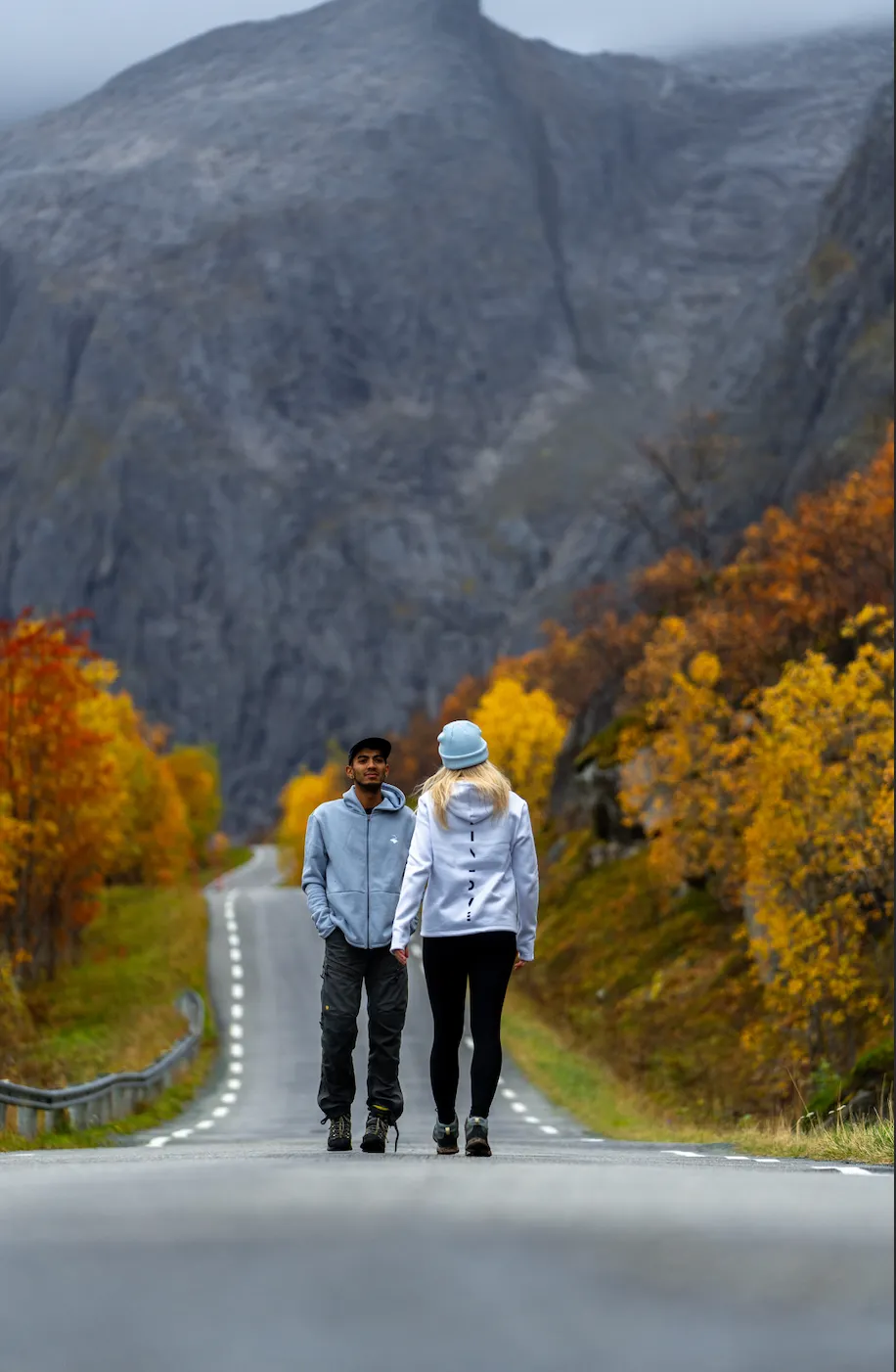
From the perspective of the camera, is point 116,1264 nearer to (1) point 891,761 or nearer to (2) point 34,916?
(1) point 891,761

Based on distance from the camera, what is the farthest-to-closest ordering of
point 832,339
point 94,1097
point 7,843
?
point 832,339 → point 7,843 → point 94,1097

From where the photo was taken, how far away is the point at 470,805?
31.0 feet

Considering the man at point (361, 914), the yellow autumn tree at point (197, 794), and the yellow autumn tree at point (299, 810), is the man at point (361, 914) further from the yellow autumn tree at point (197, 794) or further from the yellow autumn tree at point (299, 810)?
the yellow autumn tree at point (197, 794)

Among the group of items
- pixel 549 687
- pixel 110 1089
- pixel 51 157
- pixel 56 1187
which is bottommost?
pixel 549 687

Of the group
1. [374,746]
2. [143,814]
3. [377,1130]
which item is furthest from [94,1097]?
[143,814]

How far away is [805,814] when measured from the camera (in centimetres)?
3014

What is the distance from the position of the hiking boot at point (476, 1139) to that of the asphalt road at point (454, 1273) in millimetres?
2975

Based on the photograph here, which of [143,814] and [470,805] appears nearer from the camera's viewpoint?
[470,805]

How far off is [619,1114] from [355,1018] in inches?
761

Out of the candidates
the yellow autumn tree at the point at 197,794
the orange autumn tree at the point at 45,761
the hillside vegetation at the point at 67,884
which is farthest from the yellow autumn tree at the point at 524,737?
the yellow autumn tree at the point at 197,794

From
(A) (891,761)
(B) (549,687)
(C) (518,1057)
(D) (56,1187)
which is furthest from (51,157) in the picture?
(B) (549,687)

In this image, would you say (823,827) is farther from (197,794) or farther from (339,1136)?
(197,794)

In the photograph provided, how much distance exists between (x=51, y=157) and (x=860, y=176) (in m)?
87.3

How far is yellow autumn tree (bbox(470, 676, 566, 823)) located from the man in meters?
71.2
